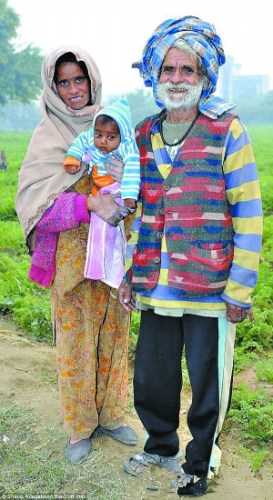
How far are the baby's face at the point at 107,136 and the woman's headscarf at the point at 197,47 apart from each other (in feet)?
0.85

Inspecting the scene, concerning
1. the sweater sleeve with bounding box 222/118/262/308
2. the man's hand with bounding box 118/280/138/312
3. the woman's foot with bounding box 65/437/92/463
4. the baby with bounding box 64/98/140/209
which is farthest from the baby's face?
the woman's foot with bounding box 65/437/92/463

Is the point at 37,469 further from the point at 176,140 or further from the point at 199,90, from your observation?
the point at 199,90

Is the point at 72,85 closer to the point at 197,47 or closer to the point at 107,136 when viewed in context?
the point at 107,136

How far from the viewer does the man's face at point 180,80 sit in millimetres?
2688

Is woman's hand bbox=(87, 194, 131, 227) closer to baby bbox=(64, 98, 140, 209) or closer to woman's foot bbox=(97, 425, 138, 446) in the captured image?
baby bbox=(64, 98, 140, 209)

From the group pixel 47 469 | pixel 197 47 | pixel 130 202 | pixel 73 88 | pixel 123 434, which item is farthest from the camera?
pixel 123 434

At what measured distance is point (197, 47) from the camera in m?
2.65

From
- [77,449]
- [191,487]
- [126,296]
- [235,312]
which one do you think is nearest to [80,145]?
[126,296]

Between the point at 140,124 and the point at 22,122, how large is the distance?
251 feet

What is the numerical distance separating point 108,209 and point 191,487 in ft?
4.77

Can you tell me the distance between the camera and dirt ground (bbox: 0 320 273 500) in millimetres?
3172

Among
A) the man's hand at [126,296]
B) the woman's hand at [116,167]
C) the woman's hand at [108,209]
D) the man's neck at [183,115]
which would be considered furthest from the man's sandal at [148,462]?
the man's neck at [183,115]

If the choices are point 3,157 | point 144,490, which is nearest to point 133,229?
point 144,490

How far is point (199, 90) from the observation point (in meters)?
2.74
